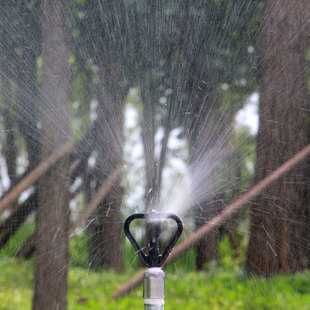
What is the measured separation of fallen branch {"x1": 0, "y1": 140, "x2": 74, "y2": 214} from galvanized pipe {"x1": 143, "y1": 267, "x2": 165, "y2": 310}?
1.25 metres

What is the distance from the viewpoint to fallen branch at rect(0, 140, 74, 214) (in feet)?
7.47

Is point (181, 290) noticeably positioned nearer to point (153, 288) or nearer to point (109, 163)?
point (109, 163)

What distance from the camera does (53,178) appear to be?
2.26 meters

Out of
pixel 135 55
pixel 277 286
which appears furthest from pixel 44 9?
pixel 277 286

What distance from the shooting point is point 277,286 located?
7.66ft

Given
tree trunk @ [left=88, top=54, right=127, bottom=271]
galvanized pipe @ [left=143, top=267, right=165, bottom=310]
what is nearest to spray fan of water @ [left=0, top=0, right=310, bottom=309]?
tree trunk @ [left=88, top=54, right=127, bottom=271]

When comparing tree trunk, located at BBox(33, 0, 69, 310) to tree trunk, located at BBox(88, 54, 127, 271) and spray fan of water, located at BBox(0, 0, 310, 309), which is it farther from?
tree trunk, located at BBox(88, 54, 127, 271)

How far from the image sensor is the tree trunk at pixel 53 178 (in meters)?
2.17

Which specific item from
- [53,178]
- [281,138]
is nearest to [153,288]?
[53,178]

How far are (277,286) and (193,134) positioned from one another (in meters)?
0.83

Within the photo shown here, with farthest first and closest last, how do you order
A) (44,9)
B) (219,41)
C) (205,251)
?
(205,251) → (219,41) → (44,9)

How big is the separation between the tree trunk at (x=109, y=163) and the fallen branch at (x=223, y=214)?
12cm

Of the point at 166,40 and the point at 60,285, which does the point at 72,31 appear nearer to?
the point at 166,40

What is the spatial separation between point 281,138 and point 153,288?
1.47 m
